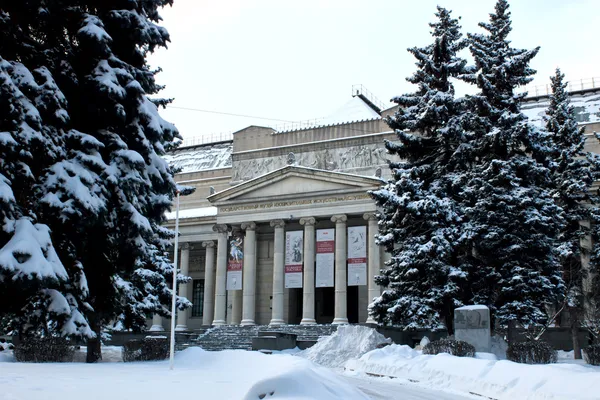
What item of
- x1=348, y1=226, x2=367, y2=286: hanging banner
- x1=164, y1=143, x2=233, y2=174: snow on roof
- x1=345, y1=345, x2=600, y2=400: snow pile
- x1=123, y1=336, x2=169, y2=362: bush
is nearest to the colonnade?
x1=348, y1=226, x2=367, y2=286: hanging banner

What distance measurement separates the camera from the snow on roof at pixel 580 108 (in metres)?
47.2

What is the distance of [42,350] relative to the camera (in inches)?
773

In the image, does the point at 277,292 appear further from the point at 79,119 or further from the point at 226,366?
the point at 79,119

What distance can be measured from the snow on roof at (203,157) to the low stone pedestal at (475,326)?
3947 cm

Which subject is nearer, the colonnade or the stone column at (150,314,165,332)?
the colonnade

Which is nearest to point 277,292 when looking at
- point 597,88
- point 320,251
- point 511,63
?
point 320,251

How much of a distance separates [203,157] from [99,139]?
52414 mm

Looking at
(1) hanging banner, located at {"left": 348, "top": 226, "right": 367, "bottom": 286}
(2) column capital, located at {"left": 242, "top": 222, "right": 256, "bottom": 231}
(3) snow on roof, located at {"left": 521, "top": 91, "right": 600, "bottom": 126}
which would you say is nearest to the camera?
(1) hanging banner, located at {"left": 348, "top": 226, "right": 367, "bottom": 286}

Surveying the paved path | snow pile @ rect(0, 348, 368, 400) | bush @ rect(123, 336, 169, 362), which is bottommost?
the paved path

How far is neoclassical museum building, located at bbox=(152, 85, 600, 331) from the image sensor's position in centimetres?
4234

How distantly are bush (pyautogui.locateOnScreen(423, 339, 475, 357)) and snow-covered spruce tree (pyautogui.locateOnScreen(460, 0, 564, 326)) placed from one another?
502 centimetres

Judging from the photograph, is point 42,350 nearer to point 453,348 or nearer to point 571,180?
point 453,348

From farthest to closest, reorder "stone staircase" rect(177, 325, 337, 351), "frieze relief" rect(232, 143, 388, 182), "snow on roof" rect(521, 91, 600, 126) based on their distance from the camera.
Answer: "snow on roof" rect(521, 91, 600, 126) < "frieze relief" rect(232, 143, 388, 182) < "stone staircase" rect(177, 325, 337, 351)

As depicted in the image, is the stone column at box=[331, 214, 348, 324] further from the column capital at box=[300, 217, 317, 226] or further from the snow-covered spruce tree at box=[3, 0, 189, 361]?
the snow-covered spruce tree at box=[3, 0, 189, 361]
